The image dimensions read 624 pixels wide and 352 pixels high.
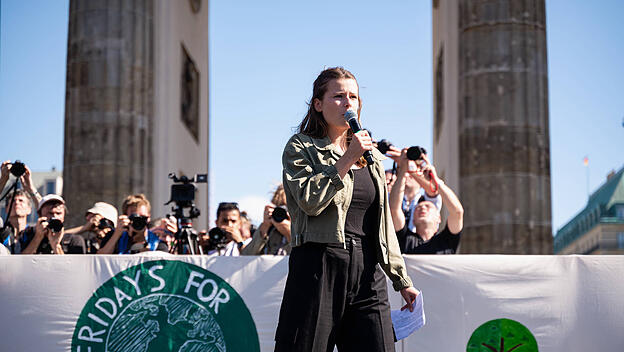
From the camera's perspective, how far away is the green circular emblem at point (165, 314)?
6586 mm

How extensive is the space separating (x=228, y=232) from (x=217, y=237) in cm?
40

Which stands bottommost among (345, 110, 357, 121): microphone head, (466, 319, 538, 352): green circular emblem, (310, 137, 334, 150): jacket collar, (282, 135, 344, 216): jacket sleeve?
(466, 319, 538, 352): green circular emblem

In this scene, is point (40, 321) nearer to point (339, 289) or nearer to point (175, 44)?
point (339, 289)

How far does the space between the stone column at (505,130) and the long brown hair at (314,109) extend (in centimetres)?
1105

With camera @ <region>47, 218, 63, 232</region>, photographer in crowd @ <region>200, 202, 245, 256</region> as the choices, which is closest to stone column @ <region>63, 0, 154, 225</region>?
photographer in crowd @ <region>200, 202, 245, 256</region>

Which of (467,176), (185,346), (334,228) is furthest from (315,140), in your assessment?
(467,176)

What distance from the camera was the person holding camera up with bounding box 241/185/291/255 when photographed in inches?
302

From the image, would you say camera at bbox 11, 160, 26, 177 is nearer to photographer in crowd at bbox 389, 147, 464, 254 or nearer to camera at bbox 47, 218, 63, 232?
camera at bbox 47, 218, 63, 232

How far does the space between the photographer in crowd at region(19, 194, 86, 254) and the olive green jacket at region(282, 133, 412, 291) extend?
409 cm

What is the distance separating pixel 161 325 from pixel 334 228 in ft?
9.81

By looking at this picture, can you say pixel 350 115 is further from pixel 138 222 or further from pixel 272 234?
pixel 138 222

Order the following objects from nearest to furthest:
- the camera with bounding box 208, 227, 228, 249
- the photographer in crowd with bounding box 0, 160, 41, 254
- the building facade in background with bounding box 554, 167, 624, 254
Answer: the camera with bounding box 208, 227, 228, 249 → the photographer in crowd with bounding box 0, 160, 41, 254 → the building facade in background with bounding box 554, 167, 624, 254

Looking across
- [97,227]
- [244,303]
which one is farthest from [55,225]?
[244,303]

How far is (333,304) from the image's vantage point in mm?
4004
